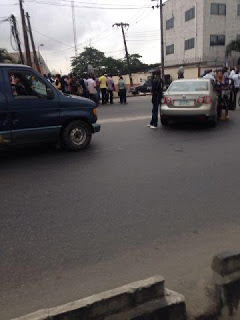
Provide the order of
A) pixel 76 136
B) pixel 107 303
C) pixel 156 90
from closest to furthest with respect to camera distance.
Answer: pixel 107 303 → pixel 76 136 → pixel 156 90

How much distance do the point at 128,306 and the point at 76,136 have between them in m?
5.65

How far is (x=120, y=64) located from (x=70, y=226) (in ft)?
230

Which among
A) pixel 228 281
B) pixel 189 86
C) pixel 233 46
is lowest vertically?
pixel 228 281

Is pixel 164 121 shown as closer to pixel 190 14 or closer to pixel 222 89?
pixel 222 89

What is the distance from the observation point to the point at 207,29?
44062 millimetres

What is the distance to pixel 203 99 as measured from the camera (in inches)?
392

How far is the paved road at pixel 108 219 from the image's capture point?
307 centimetres

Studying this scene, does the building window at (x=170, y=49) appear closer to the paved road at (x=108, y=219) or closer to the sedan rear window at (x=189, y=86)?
the sedan rear window at (x=189, y=86)

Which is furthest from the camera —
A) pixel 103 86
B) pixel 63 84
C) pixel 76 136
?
pixel 103 86

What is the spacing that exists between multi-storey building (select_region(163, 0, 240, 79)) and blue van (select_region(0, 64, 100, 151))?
38562 millimetres

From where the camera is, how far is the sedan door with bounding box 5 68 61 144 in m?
6.61

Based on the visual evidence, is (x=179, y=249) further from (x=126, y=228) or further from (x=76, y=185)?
(x=76, y=185)

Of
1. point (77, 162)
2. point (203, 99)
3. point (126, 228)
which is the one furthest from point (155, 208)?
point (203, 99)

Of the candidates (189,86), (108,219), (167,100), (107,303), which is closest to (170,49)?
(189,86)
